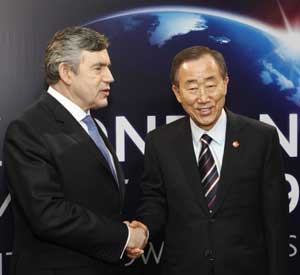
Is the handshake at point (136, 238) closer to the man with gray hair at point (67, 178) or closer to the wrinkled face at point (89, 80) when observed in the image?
the man with gray hair at point (67, 178)

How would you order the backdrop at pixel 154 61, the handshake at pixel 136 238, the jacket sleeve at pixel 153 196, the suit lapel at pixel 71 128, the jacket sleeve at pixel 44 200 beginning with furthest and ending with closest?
the backdrop at pixel 154 61
the jacket sleeve at pixel 153 196
the handshake at pixel 136 238
the suit lapel at pixel 71 128
the jacket sleeve at pixel 44 200

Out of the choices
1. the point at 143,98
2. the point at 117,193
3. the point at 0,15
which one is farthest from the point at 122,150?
the point at 0,15

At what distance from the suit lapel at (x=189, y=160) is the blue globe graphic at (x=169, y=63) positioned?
473 mm

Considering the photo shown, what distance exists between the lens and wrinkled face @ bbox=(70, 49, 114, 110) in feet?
7.61

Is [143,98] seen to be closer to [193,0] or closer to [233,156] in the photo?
[193,0]

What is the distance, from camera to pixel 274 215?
241 cm

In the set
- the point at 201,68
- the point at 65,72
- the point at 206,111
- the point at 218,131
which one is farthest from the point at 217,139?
the point at 65,72

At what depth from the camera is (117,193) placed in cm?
231

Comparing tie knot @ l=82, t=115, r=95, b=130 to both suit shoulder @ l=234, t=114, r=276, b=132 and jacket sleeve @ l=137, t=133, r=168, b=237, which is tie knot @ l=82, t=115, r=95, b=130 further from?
suit shoulder @ l=234, t=114, r=276, b=132

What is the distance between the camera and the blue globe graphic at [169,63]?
2953 millimetres

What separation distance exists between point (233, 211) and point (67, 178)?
0.69m

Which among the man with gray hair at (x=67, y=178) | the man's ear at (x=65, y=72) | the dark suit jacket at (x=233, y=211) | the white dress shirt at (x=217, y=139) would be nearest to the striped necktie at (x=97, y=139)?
the man with gray hair at (x=67, y=178)

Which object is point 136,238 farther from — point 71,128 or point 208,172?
point 71,128

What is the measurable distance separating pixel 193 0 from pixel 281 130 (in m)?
0.81
